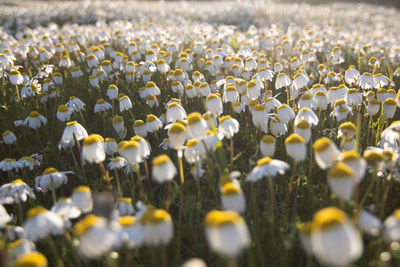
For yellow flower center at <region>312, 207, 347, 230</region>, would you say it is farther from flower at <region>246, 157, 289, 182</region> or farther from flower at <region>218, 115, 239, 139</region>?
flower at <region>218, 115, 239, 139</region>

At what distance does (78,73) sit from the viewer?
491 cm

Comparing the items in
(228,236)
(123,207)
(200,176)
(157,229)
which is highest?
(228,236)

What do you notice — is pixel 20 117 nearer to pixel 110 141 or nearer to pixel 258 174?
pixel 110 141

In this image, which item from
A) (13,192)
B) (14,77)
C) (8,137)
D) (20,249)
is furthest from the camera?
(14,77)

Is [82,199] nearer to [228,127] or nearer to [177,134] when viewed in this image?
[177,134]

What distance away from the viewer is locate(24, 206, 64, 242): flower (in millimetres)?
1565

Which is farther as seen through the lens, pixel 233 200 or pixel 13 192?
pixel 13 192

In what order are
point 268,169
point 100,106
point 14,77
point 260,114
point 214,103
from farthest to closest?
point 14,77
point 100,106
point 214,103
point 260,114
point 268,169

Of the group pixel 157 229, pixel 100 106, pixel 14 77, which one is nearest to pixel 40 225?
pixel 157 229

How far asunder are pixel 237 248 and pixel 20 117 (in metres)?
3.80

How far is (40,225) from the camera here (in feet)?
5.17

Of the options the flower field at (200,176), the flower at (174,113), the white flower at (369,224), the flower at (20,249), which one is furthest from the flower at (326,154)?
the flower at (20,249)

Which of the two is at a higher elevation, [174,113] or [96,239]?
[174,113]

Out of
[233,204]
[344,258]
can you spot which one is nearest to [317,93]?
[233,204]
